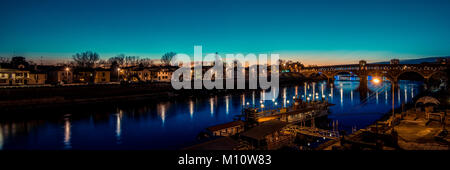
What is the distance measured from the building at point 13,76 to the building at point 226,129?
54615mm

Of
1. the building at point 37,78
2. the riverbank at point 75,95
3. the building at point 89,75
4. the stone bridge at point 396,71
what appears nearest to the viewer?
the riverbank at point 75,95

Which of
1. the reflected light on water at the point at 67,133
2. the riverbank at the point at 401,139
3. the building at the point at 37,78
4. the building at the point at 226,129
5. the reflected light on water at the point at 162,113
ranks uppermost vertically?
the building at the point at 37,78

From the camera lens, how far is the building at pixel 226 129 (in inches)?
740

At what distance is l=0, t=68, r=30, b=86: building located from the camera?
51.8 meters

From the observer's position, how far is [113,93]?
46500mm

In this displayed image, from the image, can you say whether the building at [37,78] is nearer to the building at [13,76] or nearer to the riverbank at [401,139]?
the building at [13,76]

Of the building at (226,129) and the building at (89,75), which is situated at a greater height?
the building at (89,75)

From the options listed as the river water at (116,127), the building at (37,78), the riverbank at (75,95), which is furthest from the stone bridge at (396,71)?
the building at (37,78)

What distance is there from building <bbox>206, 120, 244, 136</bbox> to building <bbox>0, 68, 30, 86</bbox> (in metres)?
54.6

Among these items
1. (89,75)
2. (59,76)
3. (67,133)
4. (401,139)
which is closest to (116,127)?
(67,133)

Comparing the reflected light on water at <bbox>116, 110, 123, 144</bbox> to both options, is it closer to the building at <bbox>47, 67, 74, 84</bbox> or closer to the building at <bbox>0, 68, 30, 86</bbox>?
the building at <bbox>0, 68, 30, 86</bbox>
